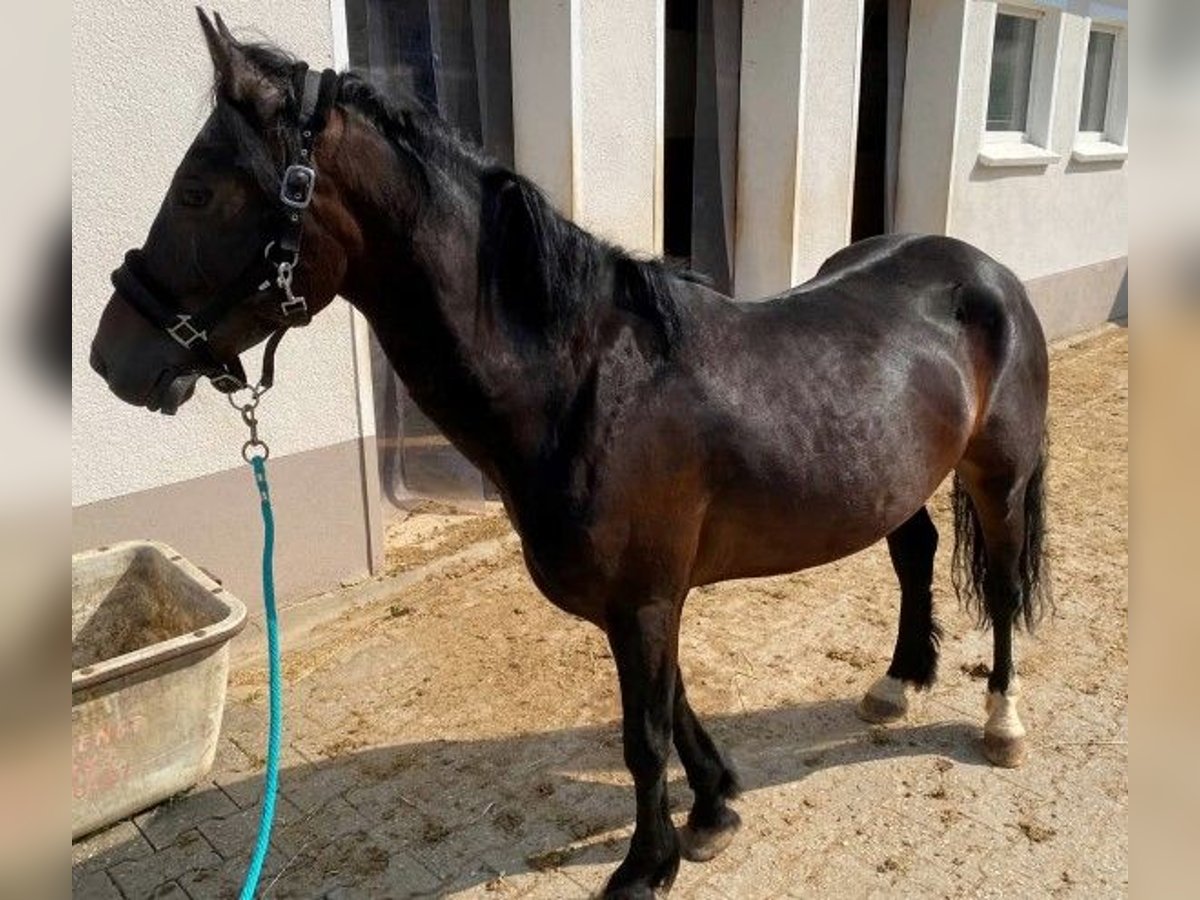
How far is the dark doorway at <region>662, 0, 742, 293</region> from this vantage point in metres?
5.73

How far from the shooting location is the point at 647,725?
207 centimetres

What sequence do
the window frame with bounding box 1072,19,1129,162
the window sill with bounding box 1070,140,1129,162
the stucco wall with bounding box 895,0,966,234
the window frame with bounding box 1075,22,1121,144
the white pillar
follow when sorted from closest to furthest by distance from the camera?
the white pillar < the stucco wall with bounding box 895,0,966,234 < the window sill with bounding box 1070,140,1129,162 < the window frame with bounding box 1072,19,1129,162 < the window frame with bounding box 1075,22,1121,144

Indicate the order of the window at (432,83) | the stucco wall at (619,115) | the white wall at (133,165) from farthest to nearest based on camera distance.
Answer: the stucco wall at (619,115) < the window at (432,83) < the white wall at (133,165)

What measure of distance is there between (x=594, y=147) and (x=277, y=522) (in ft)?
8.07

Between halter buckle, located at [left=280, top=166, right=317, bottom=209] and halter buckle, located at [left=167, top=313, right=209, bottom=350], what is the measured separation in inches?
10.9

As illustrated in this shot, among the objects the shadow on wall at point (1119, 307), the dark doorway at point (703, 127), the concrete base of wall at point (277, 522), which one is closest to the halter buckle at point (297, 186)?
the concrete base of wall at point (277, 522)

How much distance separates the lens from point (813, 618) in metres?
3.68

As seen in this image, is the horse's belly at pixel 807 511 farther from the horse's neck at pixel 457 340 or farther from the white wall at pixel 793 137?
the white wall at pixel 793 137

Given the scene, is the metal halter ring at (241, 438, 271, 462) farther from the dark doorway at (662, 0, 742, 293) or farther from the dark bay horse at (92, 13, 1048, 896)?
the dark doorway at (662, 0, 742, 293)

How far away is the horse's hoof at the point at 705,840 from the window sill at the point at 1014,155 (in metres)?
6.62

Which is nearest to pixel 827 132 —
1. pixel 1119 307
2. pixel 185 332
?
pixel 185 332

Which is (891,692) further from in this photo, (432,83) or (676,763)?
(432,83)

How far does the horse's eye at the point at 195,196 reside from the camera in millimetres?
1509

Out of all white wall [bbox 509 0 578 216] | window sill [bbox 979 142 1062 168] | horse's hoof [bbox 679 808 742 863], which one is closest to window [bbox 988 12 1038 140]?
window sill [bbox 979 142 1062 168]
